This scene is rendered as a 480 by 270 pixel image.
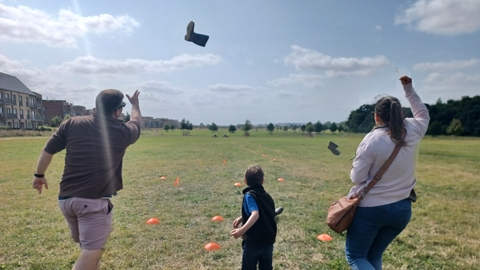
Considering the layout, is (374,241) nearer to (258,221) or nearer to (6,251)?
(258,221)

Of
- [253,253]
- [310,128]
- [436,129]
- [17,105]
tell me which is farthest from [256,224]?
[310,128]

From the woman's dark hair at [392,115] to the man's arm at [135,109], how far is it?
7.71ft

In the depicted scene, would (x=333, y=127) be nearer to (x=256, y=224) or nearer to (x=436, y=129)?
(x=436, y=129)

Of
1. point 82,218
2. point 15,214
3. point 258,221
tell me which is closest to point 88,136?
point 82,218

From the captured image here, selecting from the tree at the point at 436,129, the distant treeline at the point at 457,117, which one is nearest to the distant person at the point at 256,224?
the distant treeline at the point at 457,117

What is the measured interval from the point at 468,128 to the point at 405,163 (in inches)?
2908

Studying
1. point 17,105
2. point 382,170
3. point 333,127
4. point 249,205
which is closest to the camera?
point 382,170

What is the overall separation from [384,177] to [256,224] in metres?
1.22

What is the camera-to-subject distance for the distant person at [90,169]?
2.62 meters

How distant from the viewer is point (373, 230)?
254 cm

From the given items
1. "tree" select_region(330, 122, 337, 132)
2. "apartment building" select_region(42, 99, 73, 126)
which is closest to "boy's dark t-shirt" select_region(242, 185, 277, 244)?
"tree" select_region(330, 122, 337, 132)

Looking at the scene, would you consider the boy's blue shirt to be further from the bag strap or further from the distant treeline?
the distant treeline

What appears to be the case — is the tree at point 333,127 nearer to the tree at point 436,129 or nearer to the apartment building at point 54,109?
the tree at point 436,129

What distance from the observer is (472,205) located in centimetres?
756
